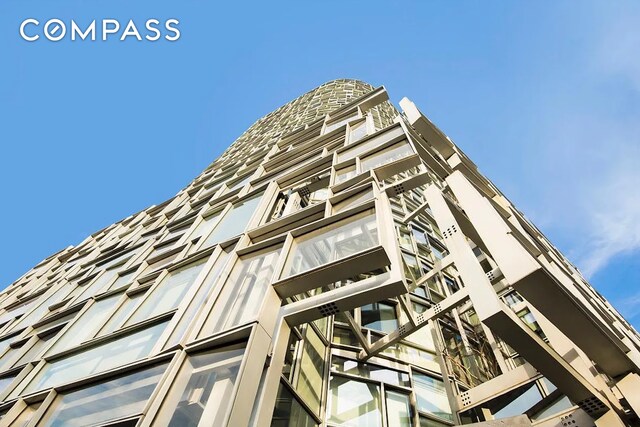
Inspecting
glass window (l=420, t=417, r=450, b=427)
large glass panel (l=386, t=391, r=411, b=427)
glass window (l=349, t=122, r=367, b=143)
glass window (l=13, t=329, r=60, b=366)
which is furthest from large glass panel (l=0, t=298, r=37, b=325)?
glass window (l=420, t=417, r=450, b=427)

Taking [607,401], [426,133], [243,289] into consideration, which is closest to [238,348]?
[243,289]

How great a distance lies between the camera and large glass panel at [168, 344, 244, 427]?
4156 millimetres

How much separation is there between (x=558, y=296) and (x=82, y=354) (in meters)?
7.78

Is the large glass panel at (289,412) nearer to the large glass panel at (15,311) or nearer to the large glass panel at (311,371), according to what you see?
the large glass panel at (311,371)

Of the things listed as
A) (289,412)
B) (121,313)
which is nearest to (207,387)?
(289,412)

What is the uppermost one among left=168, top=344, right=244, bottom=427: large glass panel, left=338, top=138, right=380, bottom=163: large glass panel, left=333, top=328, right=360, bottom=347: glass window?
left=338, top=138, right=380, bottom=163: large glass panel

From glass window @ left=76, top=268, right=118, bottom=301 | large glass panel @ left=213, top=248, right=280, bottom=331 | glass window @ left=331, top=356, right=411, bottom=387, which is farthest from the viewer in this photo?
glass window @ left=76, top=268, right=118, bottom=301

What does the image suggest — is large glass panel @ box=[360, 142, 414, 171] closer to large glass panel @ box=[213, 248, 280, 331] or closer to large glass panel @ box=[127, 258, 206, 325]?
large glass panel @ box=[213, 248, 280, 331]

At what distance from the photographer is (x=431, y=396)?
809 centimetres

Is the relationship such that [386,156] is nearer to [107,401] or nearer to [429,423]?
[429,423]

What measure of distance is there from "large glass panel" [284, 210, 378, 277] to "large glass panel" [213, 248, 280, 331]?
0.45 m

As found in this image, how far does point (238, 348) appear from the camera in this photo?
478 centimetres

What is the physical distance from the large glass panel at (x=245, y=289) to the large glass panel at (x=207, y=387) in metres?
0.61

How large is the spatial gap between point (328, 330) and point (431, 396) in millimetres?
2658
